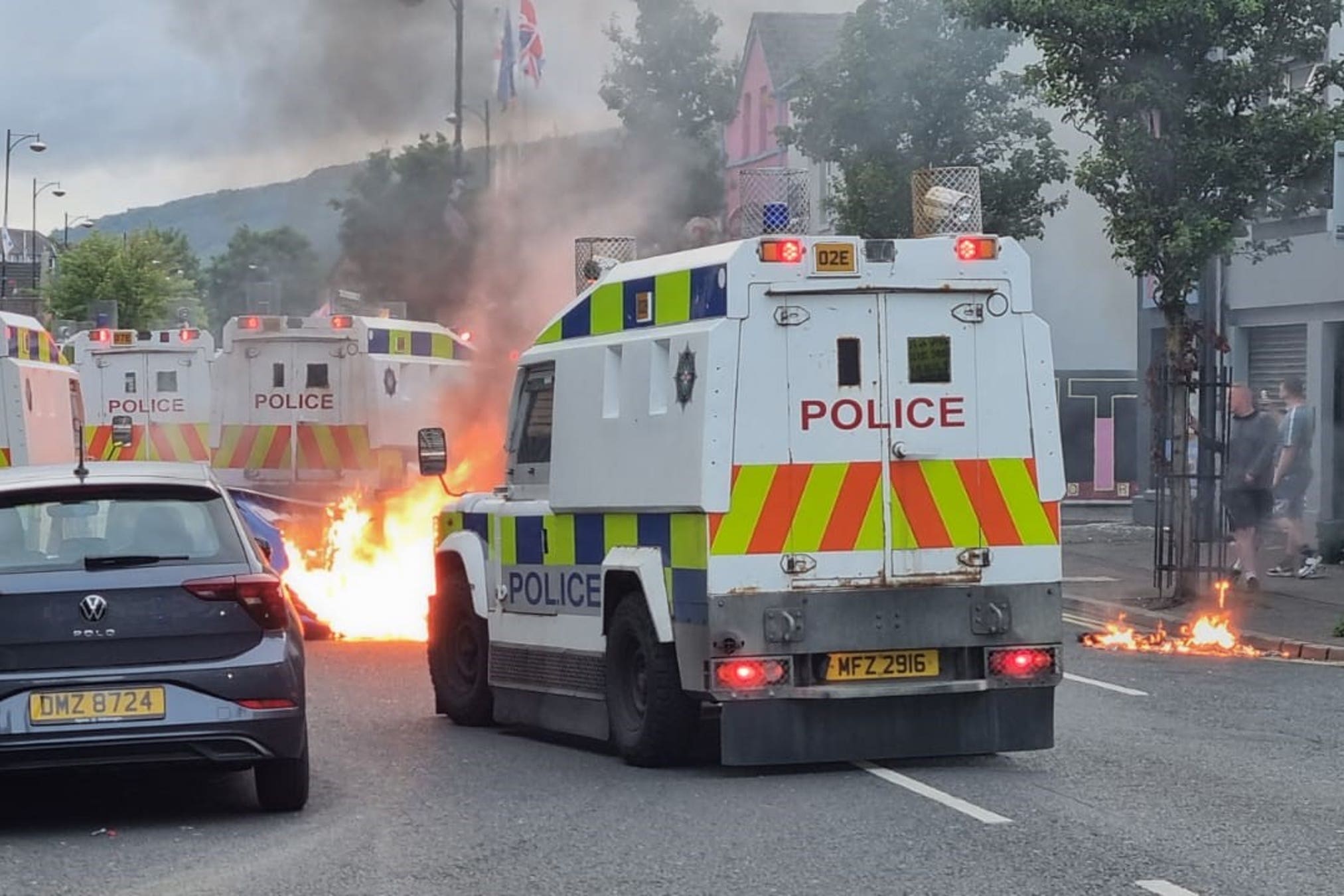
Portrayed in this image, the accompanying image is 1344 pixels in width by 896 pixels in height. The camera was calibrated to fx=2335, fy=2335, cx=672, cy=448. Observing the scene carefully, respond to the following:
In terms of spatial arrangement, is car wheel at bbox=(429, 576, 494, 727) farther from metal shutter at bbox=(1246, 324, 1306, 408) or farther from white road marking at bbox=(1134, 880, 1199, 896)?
metal shutter at bbox=(1246, 324, 1306, 408)

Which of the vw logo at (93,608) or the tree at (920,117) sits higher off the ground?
the tree at (920,117)

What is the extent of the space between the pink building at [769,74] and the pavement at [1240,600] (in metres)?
28.6

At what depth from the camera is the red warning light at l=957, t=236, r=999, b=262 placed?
10.8 m

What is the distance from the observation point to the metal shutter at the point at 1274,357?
87.0ft

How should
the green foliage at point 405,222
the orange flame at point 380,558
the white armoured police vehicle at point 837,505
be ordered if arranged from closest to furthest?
the white armoured police vehicle at point 837,505, the orange flame at point 380,558, the green foliage at point 405,222

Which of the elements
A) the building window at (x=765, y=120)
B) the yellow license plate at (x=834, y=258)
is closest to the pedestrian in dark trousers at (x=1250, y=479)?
the yellow license plate at (x=834, y=258)

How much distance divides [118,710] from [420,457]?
11.8ft

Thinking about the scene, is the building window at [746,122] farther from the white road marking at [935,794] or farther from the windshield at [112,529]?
the windshield at [112,529]

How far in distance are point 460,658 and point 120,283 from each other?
69.9 meters

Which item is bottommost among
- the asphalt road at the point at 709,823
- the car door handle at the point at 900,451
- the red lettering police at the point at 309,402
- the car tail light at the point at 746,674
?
the asphalt road at the point at 709,823

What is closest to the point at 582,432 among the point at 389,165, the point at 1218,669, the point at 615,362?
the point at 615,362

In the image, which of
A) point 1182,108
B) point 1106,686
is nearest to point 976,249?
point 1106,686

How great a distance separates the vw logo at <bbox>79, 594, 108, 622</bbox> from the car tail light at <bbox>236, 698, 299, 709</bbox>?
0.64m

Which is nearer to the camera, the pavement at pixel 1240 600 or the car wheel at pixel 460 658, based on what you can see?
the car wheel at pixel 460 658
